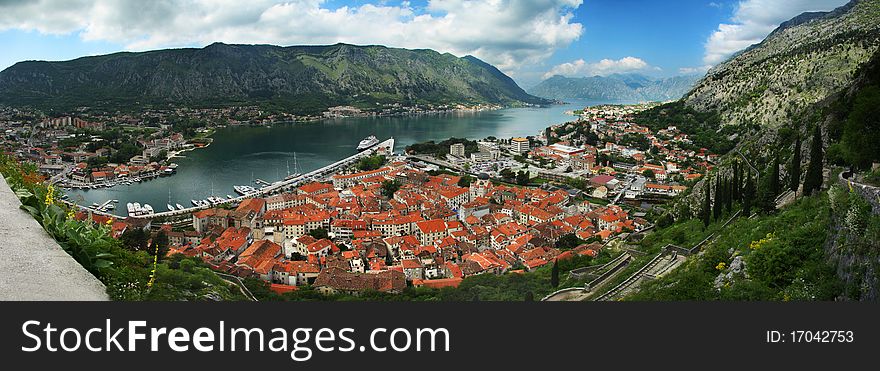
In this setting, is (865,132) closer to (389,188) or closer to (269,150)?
(389,188)

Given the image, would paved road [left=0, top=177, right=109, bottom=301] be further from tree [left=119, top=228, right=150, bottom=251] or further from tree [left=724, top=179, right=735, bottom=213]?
tree [left=724, top=179, right=735, bottom=213]

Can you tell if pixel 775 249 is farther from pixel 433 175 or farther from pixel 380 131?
pixel 380 131

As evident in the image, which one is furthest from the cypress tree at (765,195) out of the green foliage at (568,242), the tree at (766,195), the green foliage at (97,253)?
the green foliage at (97,253)

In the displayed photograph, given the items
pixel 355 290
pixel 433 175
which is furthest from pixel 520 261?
pixel 433 175

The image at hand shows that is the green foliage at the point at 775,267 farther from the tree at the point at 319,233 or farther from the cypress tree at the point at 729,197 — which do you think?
the tree at the point at 319,233

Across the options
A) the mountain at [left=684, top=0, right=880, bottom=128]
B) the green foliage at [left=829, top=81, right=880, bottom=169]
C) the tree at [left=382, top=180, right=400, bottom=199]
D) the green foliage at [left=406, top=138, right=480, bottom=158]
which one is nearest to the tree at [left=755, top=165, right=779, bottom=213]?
the green foliage at [left=829, top=81, right=880, bottom=169]
